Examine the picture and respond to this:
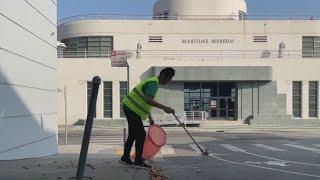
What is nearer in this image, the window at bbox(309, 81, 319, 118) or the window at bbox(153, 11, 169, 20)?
the window at bbox(309, 81, 319, 118)

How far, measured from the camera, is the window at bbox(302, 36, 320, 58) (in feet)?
191

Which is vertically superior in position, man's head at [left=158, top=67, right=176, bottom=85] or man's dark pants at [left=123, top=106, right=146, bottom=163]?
man's head at [left=158, top=67, right=176, bottom=85]

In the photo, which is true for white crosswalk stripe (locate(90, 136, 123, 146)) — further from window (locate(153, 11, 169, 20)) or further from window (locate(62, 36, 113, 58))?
window (locate(153, 11, 169, 20))

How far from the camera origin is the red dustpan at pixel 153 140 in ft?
36.4

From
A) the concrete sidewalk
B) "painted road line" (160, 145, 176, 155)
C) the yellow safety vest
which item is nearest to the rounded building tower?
"painted road line" (160, 145, 176, 155)

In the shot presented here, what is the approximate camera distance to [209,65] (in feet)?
174

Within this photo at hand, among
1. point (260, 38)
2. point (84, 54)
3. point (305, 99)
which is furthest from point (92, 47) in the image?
point (305, 99)

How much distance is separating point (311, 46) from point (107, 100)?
62.4 feet

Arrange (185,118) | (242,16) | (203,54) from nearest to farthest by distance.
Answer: (185,118), (203,54), (242,16)

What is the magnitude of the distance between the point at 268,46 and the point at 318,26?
5055mm

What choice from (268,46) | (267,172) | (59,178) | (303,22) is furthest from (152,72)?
(59,178)

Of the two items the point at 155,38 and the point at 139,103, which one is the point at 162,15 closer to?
the point at 155,38

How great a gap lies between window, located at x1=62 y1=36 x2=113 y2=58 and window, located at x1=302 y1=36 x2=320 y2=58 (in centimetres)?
1712

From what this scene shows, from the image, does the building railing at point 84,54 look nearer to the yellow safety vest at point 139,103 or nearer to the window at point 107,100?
the window at point 107,100
